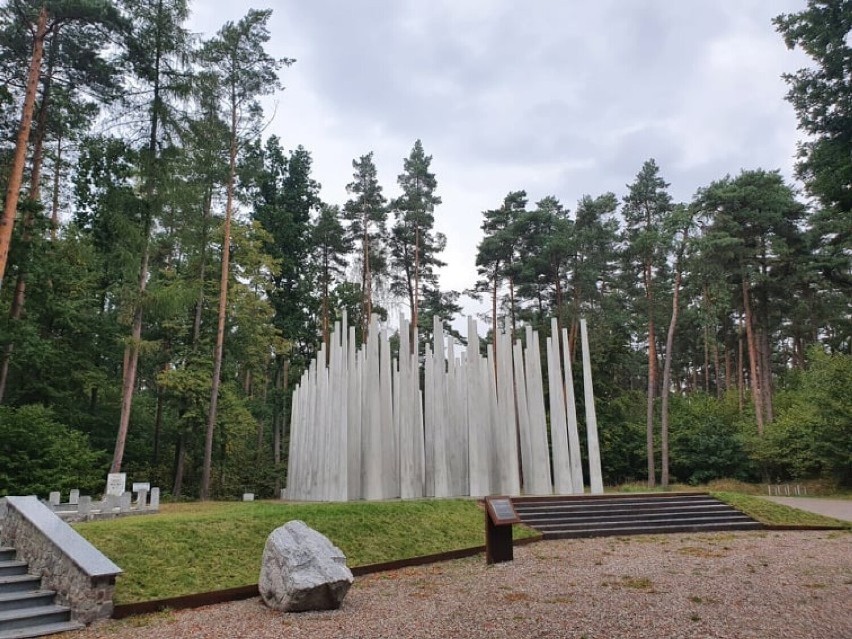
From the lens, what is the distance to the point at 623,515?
41.5ft

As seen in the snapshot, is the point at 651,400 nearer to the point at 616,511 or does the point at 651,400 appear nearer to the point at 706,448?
the point at 706,448

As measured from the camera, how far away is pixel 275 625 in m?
5.55

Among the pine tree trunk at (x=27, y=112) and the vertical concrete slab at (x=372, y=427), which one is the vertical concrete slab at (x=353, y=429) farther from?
the pine tree trunk at (x=27, y=112)

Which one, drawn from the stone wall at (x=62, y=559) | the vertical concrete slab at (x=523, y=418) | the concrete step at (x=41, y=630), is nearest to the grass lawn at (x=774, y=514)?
the vertical concrete slab at (x=523, y=418)

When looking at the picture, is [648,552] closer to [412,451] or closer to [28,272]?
[412,451]

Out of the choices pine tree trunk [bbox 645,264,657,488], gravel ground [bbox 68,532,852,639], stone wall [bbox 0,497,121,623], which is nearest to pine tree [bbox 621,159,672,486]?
pine tree trunk [bbox 645,264,657,488]

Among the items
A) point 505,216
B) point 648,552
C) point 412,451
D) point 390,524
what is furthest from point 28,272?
point 505,216

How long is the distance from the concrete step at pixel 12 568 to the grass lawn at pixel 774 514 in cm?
1370

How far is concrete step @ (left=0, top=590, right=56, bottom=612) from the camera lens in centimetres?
593

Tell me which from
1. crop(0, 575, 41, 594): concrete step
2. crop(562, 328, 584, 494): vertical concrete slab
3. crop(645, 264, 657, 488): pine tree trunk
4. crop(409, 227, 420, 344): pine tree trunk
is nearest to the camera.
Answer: crop(0, 575, 41, 594): concrete step

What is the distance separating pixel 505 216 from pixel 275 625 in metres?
29.7

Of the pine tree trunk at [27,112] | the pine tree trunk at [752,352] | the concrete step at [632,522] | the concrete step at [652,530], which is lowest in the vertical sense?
the concrete step at [652,530]

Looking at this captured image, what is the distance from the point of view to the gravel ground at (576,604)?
488cm

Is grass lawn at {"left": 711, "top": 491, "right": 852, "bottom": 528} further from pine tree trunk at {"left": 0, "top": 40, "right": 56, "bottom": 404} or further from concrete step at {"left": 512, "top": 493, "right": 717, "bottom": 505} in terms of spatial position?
pine tree trunk at {"left": 0, "top": 40, "right": 56, "bottom": 404}
